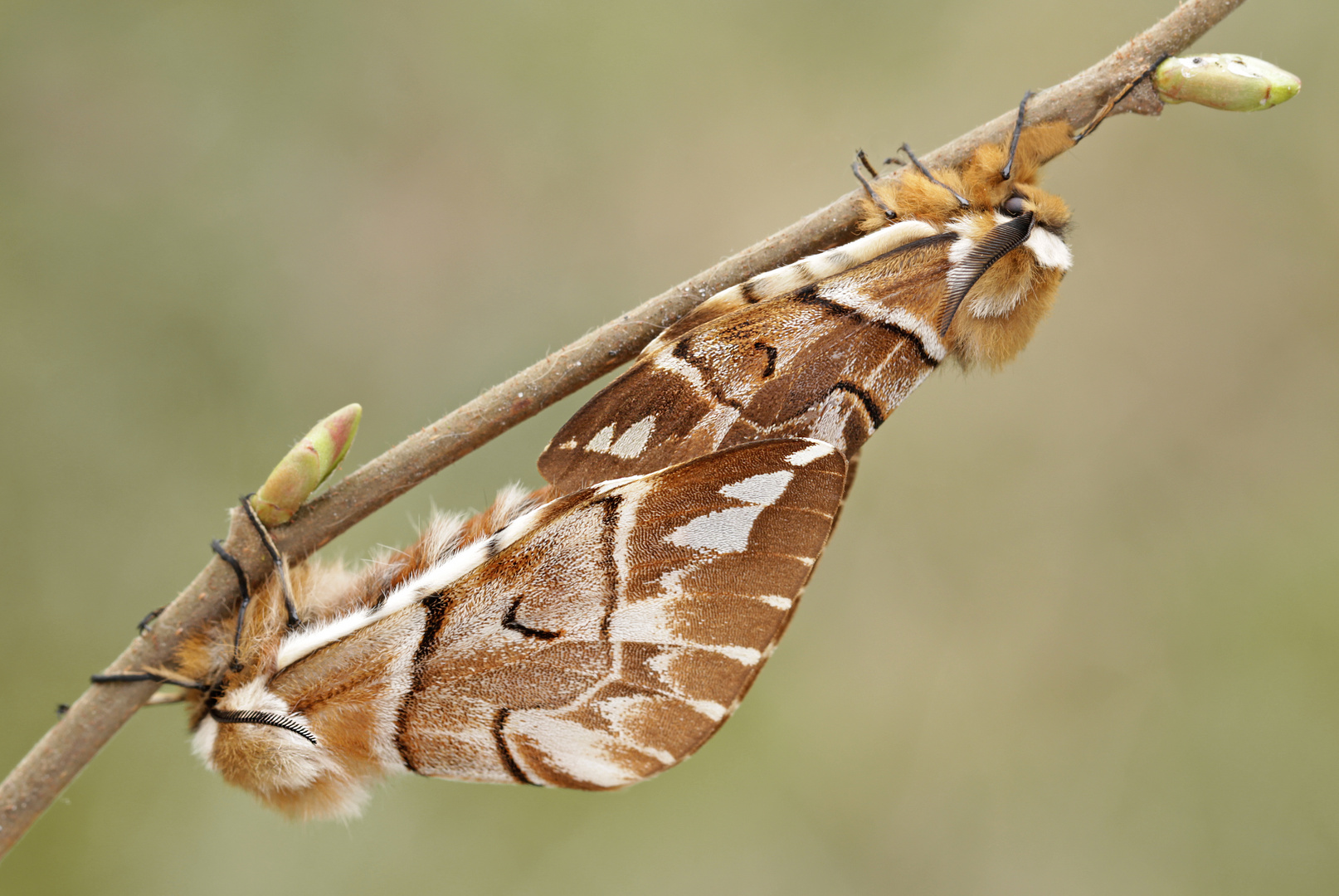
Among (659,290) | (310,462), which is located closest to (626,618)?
(310,462)

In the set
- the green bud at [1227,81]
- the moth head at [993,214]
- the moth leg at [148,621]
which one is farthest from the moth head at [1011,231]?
the moth leg at [148,621]

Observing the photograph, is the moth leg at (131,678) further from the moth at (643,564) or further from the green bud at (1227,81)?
the green bud at (1227,81)

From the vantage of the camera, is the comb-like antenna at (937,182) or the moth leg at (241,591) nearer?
the moth leg at (241,591)

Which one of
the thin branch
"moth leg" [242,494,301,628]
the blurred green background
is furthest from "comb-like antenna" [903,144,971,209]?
the blurred green background

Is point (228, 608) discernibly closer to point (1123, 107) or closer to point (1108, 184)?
point (1123, 107)

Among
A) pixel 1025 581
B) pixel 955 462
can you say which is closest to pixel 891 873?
pixel 1025 581

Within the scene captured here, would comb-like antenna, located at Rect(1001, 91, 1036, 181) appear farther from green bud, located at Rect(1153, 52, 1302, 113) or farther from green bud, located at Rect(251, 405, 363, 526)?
green bud, located at Rect(251, 405, 363, 526)
